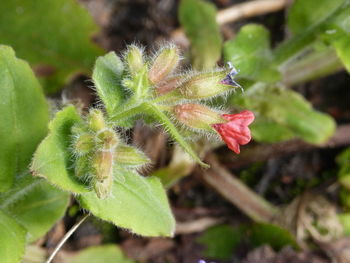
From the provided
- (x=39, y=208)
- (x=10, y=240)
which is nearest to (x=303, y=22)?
(x=39, y=208)

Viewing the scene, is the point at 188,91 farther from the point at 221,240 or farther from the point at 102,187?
the point at 221,240

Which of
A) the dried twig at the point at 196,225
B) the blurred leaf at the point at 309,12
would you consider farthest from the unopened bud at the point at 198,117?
Answer: the dried twig at the point at 196,225

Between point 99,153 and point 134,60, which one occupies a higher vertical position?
point 134,60

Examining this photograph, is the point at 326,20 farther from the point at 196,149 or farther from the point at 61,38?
the point at 61,38

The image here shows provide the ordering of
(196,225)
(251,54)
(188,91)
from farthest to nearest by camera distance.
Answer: (196,225) → (251,54) → (188,91)

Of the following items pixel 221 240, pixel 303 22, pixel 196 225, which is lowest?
pixel 221 240

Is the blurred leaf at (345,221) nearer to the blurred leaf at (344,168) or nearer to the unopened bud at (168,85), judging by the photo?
the blurred leaf at (344,168)

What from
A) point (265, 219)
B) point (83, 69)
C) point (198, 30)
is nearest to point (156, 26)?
point (198, 30)
